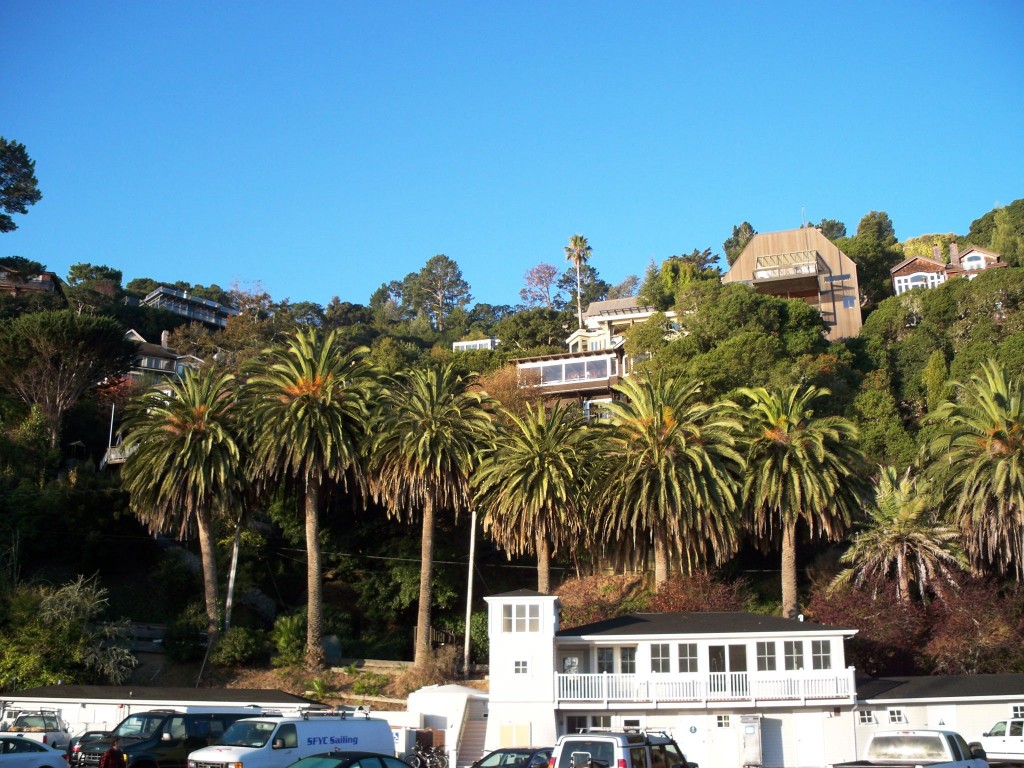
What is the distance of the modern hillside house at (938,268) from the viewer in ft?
369

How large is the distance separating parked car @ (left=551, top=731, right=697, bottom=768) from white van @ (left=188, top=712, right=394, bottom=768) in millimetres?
6653

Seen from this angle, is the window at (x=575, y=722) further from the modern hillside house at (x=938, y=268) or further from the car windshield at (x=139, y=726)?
the modern hillside house at (x=938, y=268)

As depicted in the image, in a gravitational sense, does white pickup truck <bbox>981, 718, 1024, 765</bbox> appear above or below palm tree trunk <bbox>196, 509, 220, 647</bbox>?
below

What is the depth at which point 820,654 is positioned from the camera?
41.7m

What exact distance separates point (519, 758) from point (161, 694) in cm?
1851

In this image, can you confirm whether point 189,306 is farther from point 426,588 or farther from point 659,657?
point 659,657

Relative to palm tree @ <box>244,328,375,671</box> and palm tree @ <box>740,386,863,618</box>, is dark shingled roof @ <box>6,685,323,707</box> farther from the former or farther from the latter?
palm tree @ <box>740,386,863,618</box>

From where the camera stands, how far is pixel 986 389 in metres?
52.1

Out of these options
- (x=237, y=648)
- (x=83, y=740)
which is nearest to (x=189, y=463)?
(x=237, y=648)

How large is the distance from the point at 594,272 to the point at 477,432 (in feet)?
370

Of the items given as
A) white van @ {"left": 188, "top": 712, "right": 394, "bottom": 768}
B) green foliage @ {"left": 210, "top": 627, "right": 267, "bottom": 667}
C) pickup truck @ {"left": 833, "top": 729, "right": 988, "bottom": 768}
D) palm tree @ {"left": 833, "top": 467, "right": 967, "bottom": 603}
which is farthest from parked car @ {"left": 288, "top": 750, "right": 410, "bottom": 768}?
palm tree @ {"left": 833, "top": 467, "right": 967, "bottom": 603}

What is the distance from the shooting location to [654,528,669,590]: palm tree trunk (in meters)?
52.8

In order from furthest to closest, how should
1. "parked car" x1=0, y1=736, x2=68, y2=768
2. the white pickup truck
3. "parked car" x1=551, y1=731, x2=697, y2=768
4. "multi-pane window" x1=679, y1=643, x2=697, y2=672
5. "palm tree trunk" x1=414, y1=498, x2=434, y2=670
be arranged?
"palm tree trunk" x1=414, y1=498, x2=434, y2=670 → "multi-pane window" x1=679, y1=643, x2=697, y2=672 → the white pickup truck → "parked car" x1=0, y1=736, x2=68, y2=768 → "parked car" x1=551, y1=731, x2=697, y2=768

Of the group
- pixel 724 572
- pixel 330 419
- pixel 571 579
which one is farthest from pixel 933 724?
pixel 330 419
